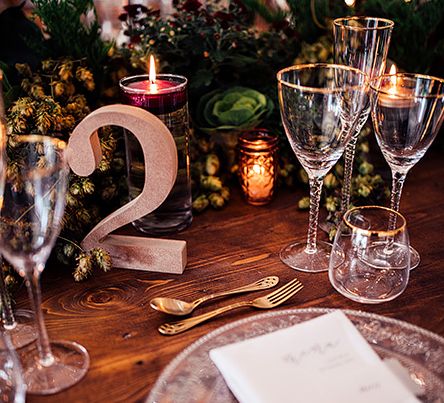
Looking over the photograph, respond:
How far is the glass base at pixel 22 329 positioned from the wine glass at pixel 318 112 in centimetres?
41

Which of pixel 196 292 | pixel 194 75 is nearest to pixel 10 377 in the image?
pixel 196 292

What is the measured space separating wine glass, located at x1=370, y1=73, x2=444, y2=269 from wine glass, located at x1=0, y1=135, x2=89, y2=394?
1.56 feet

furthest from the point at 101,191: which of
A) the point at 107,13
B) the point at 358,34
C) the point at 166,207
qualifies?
the point at 107,13

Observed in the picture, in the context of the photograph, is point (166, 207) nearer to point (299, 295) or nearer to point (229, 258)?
point (229, 258)

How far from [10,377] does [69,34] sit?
26.6 inches

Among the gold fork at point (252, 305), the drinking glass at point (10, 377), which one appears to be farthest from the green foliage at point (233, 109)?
the drinking glass at point (10, 377)

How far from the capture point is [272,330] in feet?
2.54

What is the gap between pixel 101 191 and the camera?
108cm

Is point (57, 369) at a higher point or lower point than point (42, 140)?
lower

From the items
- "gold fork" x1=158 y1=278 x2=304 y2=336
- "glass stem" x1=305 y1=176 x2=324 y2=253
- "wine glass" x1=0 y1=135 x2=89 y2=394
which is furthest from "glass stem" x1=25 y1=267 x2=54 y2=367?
"glass stem" x1=305 y1=176 x2=324 y2=253

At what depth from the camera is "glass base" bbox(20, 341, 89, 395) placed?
72 centimetres

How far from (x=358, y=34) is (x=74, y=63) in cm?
53

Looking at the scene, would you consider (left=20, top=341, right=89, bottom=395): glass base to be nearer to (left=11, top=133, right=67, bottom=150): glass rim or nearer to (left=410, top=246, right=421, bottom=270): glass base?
(left=11, top=133, right=67, bottom=150): glass rim

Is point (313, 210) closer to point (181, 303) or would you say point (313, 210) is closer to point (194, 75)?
point (181, 303)
